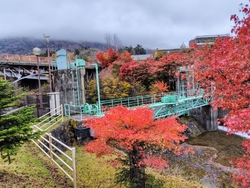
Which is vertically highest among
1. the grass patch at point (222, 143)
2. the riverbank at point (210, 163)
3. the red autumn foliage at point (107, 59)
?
the red autumn foliage at point (107, 59)

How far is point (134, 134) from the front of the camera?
4629mm

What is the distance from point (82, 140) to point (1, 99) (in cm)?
578

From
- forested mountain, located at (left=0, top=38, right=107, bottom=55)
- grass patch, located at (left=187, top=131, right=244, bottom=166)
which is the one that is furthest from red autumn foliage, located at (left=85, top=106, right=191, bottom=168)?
forested mountain, located at (left=0, top=38, right=107, bottom=55)

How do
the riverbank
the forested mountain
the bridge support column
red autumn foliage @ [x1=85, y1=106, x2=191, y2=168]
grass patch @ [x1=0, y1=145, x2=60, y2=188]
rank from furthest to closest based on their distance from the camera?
the forested mountain → the bridge support column → the riverbank → red autumn foliage @ [x1=85, y1=106, x2=191, y2=168] → grass patch @ [x1=0, y1=145, x2=60, y2=188]

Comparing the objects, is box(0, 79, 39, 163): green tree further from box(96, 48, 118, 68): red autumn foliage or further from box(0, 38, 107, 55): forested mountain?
box(0, 38, 107, 55): forested mountain

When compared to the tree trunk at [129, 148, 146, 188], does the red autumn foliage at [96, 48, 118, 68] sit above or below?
above

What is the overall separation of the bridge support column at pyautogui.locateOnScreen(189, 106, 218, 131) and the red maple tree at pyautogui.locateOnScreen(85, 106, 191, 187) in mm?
14091

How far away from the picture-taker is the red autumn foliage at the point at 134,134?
4.65 m

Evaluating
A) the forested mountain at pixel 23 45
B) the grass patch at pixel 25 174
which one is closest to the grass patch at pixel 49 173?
the grass patch at pixel 25 174

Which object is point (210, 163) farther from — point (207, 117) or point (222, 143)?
point (207, 117)

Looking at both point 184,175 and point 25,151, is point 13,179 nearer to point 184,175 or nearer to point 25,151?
point 25,151

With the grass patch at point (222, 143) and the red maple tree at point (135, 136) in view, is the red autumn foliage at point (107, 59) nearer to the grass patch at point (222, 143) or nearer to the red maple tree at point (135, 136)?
the grass patch at point (222, 143)

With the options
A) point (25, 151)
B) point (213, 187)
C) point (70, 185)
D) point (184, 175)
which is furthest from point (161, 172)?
point (25, 151)

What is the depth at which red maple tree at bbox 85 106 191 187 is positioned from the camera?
4.66 m
